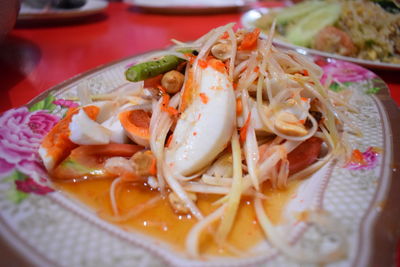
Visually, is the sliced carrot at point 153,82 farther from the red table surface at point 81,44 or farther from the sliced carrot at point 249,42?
the red table surface at point 81,44

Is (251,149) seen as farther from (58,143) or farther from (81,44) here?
(81,44)

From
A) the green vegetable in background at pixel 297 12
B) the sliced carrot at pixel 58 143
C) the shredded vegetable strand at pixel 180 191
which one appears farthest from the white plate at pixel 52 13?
the shredded vegetable strand at pixel 180 191

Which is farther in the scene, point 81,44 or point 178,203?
point 81,44

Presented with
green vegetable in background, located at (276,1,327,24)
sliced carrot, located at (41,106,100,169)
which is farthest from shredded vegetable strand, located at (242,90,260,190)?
green vegetable in background, located at (276,1,327,24)

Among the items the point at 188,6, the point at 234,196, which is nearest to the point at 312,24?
the point at 188,6

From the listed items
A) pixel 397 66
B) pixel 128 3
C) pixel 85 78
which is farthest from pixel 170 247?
pixel 128 3

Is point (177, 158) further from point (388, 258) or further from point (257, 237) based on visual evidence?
point (388, 258)

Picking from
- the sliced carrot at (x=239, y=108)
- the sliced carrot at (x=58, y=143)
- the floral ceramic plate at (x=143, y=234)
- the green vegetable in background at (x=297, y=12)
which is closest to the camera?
the floral ceramic plate at (x=143, y=234)
